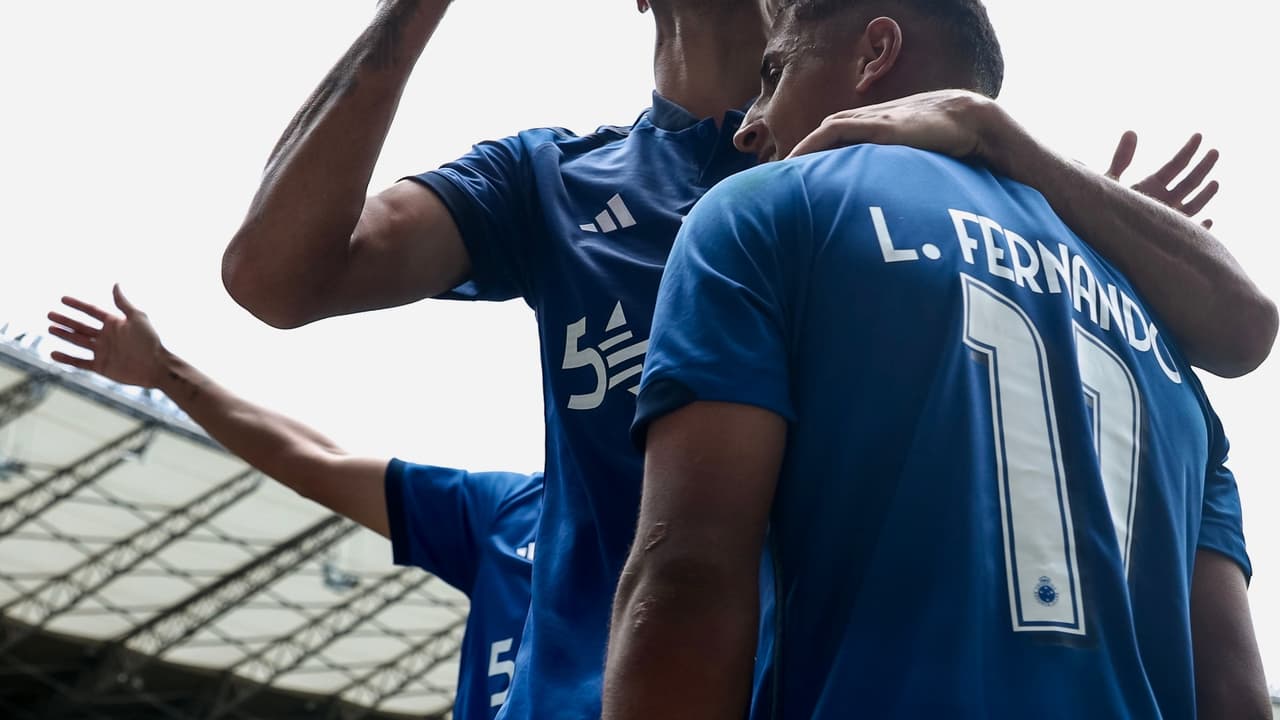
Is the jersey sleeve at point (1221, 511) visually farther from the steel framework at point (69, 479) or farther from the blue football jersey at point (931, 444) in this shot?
the steel framework at point (69, 479)

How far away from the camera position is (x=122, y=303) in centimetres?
378

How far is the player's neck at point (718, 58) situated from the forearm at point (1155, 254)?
778 mm

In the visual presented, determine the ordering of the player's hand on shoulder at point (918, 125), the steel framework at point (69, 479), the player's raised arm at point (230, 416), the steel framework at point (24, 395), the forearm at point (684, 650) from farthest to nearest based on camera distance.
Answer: the steel framework at point (69, 479) → the steel framework at point (24, 395) → the player's raised arm at point (230, 416) → the player's hand on shoulder at point (918, 125) → the forearm at point (684, 650)

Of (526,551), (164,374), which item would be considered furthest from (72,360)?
(526,551)

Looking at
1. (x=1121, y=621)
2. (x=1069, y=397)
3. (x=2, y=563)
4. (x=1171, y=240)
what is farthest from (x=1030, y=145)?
(x=2, y=563)

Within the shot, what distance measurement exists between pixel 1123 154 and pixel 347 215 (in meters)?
1.30

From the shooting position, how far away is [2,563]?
18719mm

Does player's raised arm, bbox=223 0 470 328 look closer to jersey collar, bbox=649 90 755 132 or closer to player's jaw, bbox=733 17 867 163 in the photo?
jersey collar, bbox=649 90 755 132

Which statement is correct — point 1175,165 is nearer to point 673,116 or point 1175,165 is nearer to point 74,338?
point 673,116

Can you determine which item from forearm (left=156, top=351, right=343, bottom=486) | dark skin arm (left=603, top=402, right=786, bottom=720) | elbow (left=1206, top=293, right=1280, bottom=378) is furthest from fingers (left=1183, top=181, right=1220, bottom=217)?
forearm (left=156, top=351, right=343, bottom=486)

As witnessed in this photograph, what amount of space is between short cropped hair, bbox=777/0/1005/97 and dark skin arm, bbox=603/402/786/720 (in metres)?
0.76

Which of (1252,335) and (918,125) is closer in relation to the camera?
(918,125)

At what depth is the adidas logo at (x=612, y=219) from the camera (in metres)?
2.05

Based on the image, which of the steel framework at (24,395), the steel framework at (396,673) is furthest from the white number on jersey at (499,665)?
the steel framework at (396,673)
